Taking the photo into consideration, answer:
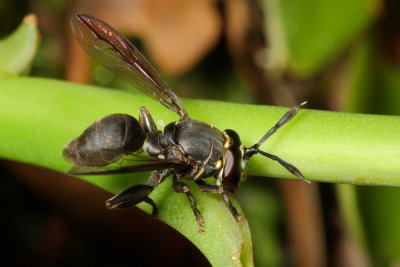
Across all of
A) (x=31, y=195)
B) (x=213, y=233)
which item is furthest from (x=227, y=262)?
(x=31, y=195)

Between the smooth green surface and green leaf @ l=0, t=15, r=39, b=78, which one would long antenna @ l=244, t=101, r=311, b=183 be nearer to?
green leaf @ l=0, t=15, r=39, b=78

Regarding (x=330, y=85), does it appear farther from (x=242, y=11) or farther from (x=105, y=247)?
(x=105, y=247)

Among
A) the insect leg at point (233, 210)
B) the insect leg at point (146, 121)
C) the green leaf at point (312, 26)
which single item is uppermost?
the green leaf at point (312, 26)

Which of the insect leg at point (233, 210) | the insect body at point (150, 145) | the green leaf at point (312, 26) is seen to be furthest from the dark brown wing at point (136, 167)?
the green leaf at point (312, 26)

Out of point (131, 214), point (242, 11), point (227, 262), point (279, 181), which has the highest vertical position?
point (242, 11)

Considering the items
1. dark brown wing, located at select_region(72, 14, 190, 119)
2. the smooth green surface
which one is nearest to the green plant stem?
dark brown wing, located at select_region(72, 14, 190, 119)

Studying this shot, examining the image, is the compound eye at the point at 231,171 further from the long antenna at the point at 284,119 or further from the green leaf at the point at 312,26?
the green leaf at the point at 312,26
